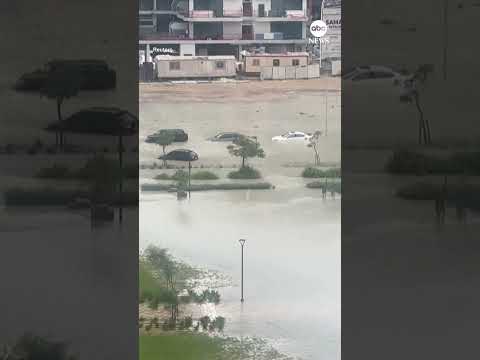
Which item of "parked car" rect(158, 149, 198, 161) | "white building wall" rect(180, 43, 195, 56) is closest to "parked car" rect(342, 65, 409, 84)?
"white building wall" rect(180, 43, 195, 56)

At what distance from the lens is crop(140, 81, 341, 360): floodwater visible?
448 centimetres

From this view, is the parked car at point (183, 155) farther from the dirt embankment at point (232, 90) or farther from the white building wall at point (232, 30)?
the white building wall at point (232, 30)

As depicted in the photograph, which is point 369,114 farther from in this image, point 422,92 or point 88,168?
point 88,168

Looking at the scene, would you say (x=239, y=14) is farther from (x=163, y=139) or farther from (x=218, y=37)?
(x=163, y=139)

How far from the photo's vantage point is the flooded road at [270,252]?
4.48m

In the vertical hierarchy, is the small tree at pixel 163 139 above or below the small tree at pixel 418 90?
below

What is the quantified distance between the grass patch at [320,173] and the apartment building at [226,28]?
28.6 inches

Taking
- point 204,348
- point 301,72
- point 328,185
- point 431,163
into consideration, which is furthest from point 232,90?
point 204,348

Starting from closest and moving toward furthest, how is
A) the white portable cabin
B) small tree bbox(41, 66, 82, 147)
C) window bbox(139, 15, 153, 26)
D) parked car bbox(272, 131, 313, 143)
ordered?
small tree bbox(41, 66, 82, 147)
window bbox(139, 15, 153, 26)
the white portable cabin
parked car bbox(272, 131, 313, 143)

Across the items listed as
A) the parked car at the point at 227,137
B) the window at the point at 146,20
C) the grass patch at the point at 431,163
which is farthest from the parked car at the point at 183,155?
the grass patch at the point at 431,163

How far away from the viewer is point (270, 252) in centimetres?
453

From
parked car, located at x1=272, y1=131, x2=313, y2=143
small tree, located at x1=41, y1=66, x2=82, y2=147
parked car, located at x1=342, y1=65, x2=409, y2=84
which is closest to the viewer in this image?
small tree, located at x1=41, y1=66, x2=82, y2=147

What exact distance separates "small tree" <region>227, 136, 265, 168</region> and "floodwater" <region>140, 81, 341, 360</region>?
0.03 m

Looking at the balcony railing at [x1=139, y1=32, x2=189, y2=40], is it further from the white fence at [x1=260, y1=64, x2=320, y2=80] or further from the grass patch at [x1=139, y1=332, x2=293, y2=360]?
the grass patch at [x1=139, y1=332, x2=293, y2=360]
